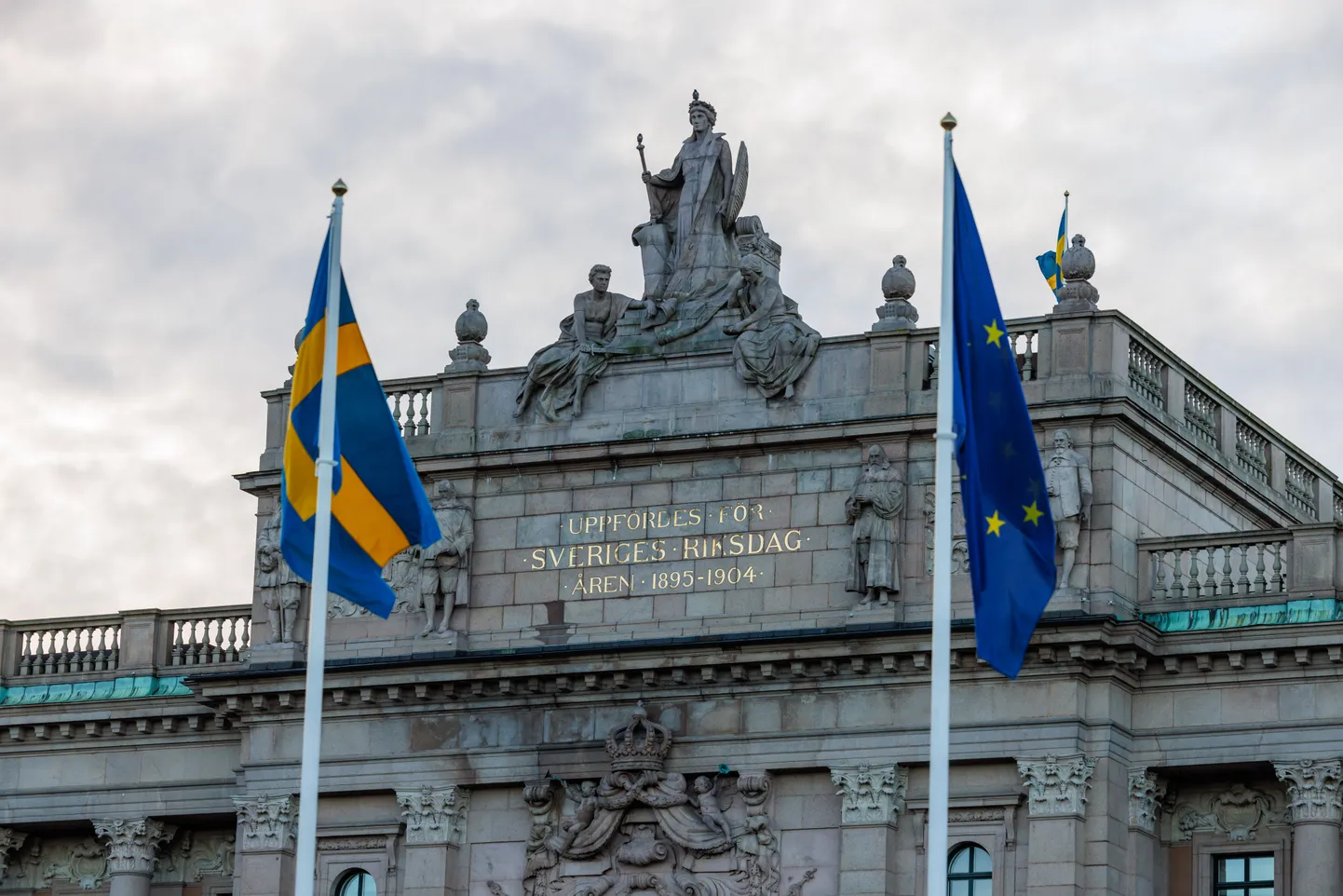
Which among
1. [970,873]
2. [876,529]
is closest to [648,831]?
[970,873]

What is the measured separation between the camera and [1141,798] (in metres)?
47.7

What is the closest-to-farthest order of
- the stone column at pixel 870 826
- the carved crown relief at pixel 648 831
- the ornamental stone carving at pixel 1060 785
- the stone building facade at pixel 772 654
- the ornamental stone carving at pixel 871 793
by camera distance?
1. the ornamental stone carving at pixel 1060 785
2. the stone building facade at pixel 772 654
3. the stone column at pixel 870 826
4. the ornamental stone carving at pixel 871 793
5. the carved crown relief at pixel 648 831

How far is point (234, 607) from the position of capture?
181 feet

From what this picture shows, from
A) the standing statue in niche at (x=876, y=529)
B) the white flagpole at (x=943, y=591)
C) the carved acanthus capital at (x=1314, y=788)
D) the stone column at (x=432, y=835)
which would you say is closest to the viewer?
the white flagpole at (x=943, y=591)

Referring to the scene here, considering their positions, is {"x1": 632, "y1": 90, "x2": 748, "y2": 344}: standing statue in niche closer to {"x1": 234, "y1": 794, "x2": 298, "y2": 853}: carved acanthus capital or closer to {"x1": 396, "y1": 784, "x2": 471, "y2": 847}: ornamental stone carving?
{"x1": 396, "y1": 784, "x2": 471, "y2": 847}: ornamental stone carving

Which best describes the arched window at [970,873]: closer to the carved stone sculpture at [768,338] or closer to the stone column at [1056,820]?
the stone column at [1056,820]

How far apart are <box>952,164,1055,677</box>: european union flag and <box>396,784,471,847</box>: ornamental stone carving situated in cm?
1600

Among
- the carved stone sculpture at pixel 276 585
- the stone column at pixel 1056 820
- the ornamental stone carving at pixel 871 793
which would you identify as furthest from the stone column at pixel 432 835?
the stone column at pixel 1056 820

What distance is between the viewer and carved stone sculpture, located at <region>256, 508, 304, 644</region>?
52.5 meters

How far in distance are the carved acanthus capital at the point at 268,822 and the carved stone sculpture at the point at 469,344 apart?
6885 mm

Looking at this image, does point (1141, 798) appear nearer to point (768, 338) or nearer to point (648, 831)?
point (648, 831)

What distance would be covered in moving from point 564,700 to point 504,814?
189 centimetres

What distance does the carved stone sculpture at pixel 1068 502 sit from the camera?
47.8m

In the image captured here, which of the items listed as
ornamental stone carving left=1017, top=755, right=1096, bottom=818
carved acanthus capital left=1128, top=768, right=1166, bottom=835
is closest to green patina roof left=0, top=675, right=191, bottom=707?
ornamental stone carving left=1017, top=755, right=1096, bottom=818
